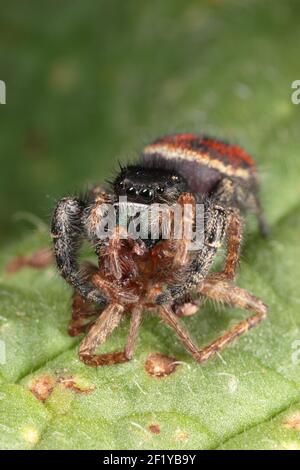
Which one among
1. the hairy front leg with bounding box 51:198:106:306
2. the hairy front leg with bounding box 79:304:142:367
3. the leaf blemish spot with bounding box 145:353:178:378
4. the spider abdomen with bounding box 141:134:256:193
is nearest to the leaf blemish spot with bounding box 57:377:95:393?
the hairy front leg with bounding box 79:304:142:367

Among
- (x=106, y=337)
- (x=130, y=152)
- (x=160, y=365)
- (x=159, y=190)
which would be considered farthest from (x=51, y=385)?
(x=130, y=152)

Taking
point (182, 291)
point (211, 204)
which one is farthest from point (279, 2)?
point (182, 291)

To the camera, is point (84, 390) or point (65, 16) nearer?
point (84, 390)

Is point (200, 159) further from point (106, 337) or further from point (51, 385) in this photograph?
point (51, 385)

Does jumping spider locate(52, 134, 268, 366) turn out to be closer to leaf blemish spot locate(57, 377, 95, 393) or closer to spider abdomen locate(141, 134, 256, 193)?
leaf blemish spot locate(57, 377, 95, 393)

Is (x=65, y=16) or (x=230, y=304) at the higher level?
(x=65, y=16)

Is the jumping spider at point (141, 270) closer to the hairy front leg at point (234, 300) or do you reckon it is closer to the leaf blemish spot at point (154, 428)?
the hairy front leg at point (234, 300)

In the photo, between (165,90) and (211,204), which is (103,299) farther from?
(165,90)
